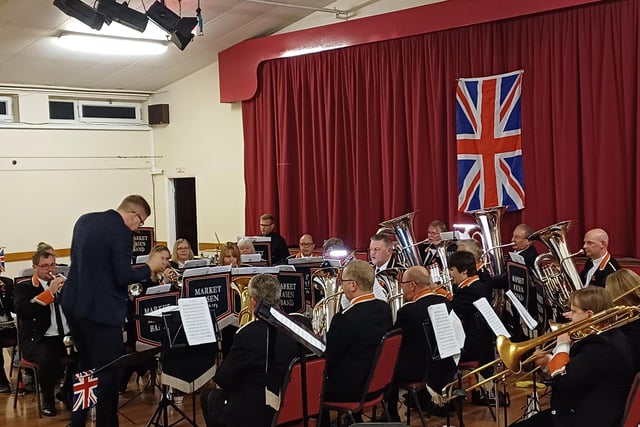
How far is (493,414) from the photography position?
5930 mm

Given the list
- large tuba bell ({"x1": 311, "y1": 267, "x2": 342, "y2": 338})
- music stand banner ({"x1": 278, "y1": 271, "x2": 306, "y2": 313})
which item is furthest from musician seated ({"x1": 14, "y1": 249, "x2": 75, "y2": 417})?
large tuba bell ({"x1": 311, "y1": 267, "x2": 342, "y2": 338})

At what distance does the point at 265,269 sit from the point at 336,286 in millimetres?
611

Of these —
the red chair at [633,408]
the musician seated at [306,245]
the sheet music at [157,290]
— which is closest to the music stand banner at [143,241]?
the musician seated at [306,245]

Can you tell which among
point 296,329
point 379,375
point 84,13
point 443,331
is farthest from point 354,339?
point 84,13

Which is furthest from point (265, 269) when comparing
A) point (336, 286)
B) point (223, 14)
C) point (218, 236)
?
point (218, 236)

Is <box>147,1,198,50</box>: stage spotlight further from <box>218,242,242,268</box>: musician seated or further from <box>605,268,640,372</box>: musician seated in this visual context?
<box>605,268,640,372</box>: musician seated

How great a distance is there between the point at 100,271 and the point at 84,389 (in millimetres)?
737

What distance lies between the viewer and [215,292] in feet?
20.3

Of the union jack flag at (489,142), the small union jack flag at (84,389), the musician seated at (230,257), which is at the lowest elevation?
the small union jack flag at (84,389)

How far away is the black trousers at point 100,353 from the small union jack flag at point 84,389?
0.35ft

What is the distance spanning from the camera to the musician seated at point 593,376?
11.7 ft

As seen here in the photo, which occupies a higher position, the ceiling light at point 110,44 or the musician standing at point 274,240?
the ceiling light at point 110,44

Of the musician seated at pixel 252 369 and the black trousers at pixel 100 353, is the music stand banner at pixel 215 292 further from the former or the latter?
the musician seated at pixel 252 369

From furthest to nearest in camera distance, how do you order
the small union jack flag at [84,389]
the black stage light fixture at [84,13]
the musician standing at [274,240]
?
the musician standing at [274,240] < the black stage light fixture at [84,13] < the small union jack flag at [84,389]
